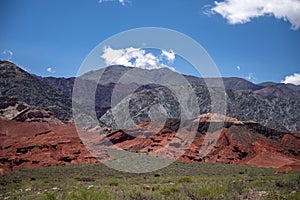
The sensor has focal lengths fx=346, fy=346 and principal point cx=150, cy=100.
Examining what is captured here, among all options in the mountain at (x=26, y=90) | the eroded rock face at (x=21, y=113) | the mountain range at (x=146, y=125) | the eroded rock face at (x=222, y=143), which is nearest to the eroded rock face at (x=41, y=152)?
the mountain range at (x=146, y=125)

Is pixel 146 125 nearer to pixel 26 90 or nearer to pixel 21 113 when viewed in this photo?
pixel 21 113

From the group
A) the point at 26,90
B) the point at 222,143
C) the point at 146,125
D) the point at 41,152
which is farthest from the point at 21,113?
the point at 222,143

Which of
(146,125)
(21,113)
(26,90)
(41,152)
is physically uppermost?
(26,90)

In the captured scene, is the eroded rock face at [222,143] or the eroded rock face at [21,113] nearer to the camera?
the eroded rock face at [222,143]

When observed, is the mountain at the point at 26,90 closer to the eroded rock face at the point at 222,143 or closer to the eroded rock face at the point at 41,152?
the eroded rock face at the point at 222,143

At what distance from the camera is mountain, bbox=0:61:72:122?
92.6m

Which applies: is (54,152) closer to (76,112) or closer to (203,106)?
(76,112)

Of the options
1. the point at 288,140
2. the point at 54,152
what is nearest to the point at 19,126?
the point at 54,152

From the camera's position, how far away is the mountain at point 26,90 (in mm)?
92569

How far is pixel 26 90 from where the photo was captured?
318 ft

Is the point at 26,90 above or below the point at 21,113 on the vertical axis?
above

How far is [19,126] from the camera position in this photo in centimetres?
6469

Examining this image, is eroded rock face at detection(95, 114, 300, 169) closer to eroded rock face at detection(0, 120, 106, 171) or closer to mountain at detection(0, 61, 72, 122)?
eroded rock face at detection(0, 120, 106, 171)

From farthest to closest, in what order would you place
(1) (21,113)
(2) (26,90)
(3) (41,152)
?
(2) (26,90)
(1) (21,113)
(3) (41,152)
